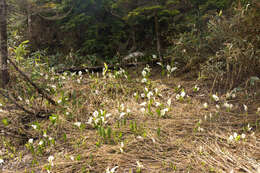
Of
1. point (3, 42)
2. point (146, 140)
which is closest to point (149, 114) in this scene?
point (146, 140)

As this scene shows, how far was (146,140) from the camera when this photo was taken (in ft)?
7.71

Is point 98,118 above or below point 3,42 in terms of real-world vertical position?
below

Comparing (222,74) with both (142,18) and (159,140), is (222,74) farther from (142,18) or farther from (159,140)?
(142,18)

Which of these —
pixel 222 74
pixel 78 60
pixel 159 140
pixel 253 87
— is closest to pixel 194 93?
pixel 222 74

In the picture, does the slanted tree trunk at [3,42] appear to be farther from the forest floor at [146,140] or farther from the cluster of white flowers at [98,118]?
the cluster of white flowers at [98,118]

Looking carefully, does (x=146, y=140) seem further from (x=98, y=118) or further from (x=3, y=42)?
(x=3, y=42)

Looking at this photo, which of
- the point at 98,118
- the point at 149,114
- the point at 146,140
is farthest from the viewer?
the point at 149,114

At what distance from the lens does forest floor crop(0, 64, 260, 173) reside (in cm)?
199

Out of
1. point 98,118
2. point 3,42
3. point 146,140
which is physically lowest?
point 146,140

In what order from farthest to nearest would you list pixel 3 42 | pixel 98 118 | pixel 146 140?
pixel 3 42
pixel 98 118
pixel 146 140

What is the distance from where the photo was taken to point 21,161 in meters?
2.26

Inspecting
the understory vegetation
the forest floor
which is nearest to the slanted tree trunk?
the understory vegetation

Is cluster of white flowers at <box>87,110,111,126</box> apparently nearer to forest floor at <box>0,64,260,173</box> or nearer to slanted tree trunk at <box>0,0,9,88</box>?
forest floor at <box>0,64,260,173</box>

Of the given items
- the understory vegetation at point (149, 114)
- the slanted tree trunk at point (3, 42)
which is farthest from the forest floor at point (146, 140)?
the slanted tree trunk at point (3, 42)
